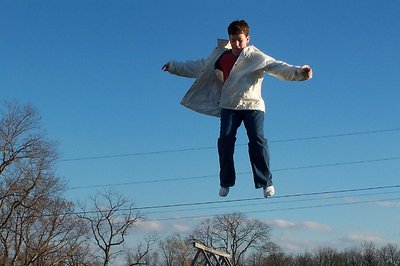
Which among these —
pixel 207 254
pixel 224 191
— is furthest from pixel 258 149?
pixel 207 254

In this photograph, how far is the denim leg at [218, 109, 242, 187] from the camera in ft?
17.6

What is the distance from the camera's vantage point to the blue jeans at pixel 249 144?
17.3 feet

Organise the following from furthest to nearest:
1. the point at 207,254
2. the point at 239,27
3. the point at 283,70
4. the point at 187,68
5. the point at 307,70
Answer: the point at 207,254 < the point at 187,68 < the point at 239,27 < the point at 283,70 < the point at 307,70

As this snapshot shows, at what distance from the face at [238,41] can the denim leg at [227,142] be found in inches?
24.5

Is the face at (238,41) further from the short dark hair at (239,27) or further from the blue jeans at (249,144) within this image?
the blue jeans at (249,144)

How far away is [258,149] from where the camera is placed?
5.26 m

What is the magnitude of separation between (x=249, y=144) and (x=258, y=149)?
124 millimetres

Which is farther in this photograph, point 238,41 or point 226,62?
point 226,62

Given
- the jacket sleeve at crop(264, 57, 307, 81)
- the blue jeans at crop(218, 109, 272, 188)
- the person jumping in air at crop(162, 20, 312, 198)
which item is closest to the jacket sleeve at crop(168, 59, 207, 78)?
the person jumping in air at crop(162, 20, 312, 198)

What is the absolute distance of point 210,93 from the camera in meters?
5.65

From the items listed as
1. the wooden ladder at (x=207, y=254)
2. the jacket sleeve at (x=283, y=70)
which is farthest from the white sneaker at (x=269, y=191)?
the wooden ladder at (x=207, y=254)

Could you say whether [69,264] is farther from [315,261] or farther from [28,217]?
[315,261]

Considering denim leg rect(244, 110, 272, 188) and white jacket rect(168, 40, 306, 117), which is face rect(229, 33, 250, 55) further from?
denim leg rect(244, 110, 272, 188)

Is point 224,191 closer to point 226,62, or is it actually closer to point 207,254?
point 226,62
